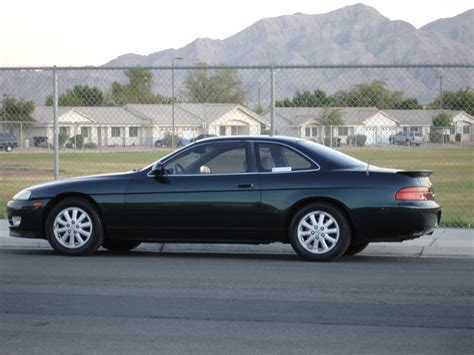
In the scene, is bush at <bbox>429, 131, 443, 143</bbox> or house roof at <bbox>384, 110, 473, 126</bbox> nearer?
house roof at <bbox>384, 110, 473, 126</bbox>

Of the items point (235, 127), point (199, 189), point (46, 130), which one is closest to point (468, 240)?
point (199, 189)

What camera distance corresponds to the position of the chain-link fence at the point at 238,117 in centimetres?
1661

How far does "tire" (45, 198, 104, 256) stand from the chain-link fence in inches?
144

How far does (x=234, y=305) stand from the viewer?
28.7 feet

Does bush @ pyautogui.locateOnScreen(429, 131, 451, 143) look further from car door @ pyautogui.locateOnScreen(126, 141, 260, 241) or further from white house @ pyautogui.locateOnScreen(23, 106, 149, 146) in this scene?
car door @ pyautogui.locateOnScreen(126, 141, 260, 241)

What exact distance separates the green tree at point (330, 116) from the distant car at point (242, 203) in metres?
4.46

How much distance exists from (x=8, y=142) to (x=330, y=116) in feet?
26.9

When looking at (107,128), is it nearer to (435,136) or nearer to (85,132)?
(85,132)

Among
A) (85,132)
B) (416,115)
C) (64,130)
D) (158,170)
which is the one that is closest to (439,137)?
(416,115)

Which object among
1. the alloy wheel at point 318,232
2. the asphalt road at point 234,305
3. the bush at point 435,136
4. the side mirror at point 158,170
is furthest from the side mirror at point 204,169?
the bush at point 435,136

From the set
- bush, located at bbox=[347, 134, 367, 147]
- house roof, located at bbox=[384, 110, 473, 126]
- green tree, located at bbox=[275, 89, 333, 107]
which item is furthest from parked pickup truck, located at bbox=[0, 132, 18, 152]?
house roof, located at bbox=[384, 110, 473, 126]

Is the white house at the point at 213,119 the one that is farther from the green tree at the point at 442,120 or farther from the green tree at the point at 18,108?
the green tree at the point at 18,108

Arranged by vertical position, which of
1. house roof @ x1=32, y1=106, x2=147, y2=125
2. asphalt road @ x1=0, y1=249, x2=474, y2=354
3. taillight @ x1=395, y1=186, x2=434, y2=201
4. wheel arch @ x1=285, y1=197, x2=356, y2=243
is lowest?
asphalt road @ x1=0, y1=249, x2=474, y2=354

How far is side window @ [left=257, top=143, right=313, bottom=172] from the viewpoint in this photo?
12.0 meters
